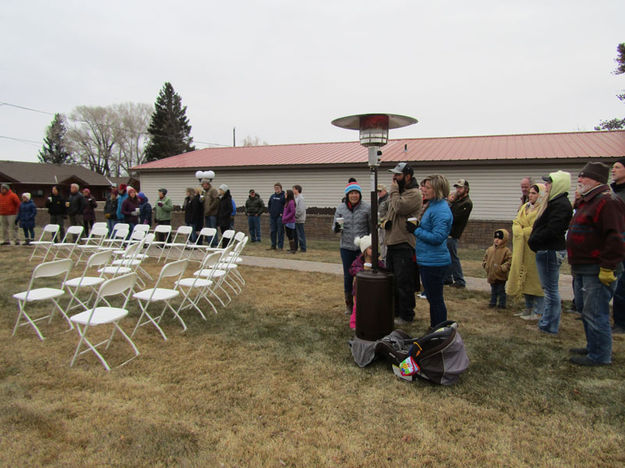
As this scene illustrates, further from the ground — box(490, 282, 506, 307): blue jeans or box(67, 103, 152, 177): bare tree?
box(67, 103, 152, 177): bare tree

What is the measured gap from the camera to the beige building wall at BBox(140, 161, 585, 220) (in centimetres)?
1353

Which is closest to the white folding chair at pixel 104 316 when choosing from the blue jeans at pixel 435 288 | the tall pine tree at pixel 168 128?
the blue jeans at pixel 435 288

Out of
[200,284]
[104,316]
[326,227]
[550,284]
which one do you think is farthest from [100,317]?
[326,227]

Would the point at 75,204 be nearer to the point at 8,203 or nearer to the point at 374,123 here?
the point at 8,203

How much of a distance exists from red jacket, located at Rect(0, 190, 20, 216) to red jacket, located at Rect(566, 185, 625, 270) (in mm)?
13580

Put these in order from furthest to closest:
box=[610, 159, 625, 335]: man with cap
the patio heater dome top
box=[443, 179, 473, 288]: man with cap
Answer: box=[443, 179, 473, 288]: man with cap < box=[610, 159, 625, 335]: man with cap < the patio heater dome top

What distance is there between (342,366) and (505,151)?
13.0m

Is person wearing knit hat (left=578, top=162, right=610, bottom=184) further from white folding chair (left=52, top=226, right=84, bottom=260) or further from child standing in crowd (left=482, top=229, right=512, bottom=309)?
white folding chair (left=52, top=226, right=84, bottom=260)

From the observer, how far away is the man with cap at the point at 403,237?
465cm

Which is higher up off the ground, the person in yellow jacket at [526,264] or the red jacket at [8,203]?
the red jacket at [8,203]

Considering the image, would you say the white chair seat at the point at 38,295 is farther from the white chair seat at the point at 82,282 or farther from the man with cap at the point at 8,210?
the man with cap at the point at 8,210

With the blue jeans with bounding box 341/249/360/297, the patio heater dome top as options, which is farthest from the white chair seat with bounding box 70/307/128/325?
the patio heater dome top

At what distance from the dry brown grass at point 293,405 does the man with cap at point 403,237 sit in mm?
407

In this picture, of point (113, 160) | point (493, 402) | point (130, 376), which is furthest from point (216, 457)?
point (113, 160)
